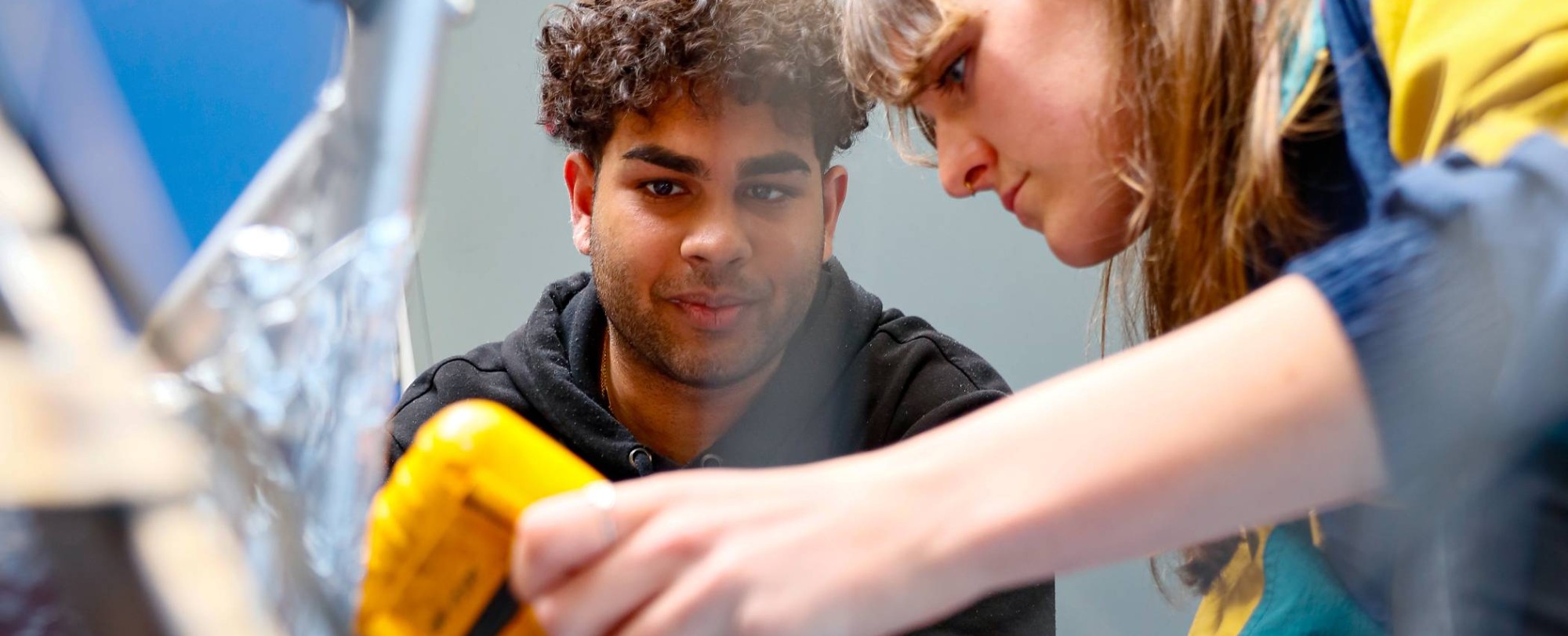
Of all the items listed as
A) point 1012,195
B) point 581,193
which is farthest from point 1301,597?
point 581,193

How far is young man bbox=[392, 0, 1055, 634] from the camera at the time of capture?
614 millimetres

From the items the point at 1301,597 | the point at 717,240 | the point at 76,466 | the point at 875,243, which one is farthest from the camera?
the point at 875,243

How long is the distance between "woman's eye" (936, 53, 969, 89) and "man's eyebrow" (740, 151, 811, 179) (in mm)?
142

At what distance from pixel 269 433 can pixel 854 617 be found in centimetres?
12

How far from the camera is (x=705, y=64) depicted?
0.61 m

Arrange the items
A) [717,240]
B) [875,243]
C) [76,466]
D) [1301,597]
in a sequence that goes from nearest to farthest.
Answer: [76,466], [1301,597], [717,240], [875,243]

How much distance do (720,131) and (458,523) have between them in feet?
1.20

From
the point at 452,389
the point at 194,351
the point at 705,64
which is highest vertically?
the point at 705,64

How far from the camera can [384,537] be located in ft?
0.91

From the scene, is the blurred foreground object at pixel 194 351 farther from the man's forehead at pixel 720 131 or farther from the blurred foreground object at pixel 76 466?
the man's forehead at pixel 720 131

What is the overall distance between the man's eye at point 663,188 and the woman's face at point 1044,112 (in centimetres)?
16

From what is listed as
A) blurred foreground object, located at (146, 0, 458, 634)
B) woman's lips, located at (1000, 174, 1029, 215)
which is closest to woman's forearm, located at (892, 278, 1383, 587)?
blurred foreground object, located at (146, 0, 458, 634)

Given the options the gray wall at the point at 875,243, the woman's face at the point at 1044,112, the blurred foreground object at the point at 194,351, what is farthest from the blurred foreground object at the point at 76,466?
the gray wall at the point at 875,243

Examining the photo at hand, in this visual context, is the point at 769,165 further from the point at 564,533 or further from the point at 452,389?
the point at 564,533
